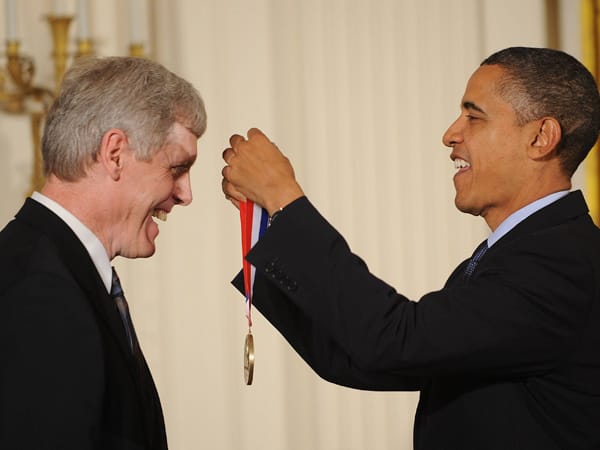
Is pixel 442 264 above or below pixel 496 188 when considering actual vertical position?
below

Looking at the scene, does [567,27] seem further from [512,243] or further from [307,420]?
[512,243]

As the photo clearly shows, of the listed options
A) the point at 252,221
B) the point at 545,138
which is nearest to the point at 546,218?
the point at 545,138

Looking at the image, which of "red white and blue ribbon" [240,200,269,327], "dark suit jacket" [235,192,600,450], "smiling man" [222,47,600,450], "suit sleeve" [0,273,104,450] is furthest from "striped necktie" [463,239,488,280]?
"suit sleeve" [0,273,104,450]

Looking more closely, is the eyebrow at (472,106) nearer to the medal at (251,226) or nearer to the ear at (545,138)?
the ear at (545,138)

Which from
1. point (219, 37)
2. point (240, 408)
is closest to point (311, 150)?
point (219, 37)

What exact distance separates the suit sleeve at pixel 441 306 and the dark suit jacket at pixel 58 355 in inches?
14.8

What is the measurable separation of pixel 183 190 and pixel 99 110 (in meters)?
0.32

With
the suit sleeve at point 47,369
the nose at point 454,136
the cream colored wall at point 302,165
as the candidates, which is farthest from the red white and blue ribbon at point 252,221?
the cream colored wall at point 302,165

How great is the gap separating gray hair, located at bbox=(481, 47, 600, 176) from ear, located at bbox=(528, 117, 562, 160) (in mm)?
16

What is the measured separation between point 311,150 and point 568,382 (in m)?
2.41

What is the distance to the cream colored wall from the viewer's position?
4055 millimetres

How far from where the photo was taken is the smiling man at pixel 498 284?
6.40ft

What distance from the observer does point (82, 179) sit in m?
1.97

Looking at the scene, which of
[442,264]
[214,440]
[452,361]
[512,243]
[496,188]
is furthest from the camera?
[442,264]
